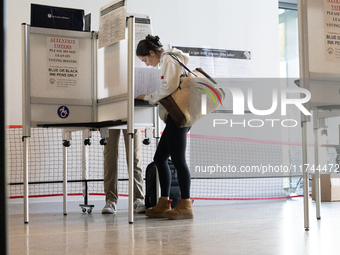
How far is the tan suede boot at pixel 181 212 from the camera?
8.82 feet

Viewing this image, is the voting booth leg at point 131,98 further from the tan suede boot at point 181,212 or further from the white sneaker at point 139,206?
the white sneaker at point 139,206

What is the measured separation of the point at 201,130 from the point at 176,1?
1.53m

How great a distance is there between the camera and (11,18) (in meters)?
3.76

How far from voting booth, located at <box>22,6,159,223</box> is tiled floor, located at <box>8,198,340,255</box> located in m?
0.55

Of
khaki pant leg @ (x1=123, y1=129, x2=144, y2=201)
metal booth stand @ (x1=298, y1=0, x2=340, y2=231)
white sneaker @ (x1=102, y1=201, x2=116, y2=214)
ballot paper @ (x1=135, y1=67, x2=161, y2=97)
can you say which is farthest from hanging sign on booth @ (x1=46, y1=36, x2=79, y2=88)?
metal booth stand @ (x1=298, y1=0, x2=340, y2=231)

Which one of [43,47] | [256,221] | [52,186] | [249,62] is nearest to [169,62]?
[43,47]

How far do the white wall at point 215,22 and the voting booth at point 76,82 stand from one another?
3.74ft

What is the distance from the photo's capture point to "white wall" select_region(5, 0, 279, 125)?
171 inches

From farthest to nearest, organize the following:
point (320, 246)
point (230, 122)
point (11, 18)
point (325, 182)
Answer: point (230, 122) → point (325, 182) → point (11, 18) → point (320, 246)

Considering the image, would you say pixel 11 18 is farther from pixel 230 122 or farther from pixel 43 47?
pixel 230 122

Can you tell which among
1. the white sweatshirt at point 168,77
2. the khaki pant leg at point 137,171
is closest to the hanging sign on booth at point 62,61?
the white sweatshirt at point 168,77

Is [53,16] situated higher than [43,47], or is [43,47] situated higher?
[53,16]

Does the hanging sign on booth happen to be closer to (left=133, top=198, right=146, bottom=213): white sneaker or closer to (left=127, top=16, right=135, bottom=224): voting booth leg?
(left=127, top=16, right=135, bottom=224): voting booth leg

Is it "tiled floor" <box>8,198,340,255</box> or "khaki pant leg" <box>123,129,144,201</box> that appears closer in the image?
"tiled floor" <box>8,198,340,255</box>
